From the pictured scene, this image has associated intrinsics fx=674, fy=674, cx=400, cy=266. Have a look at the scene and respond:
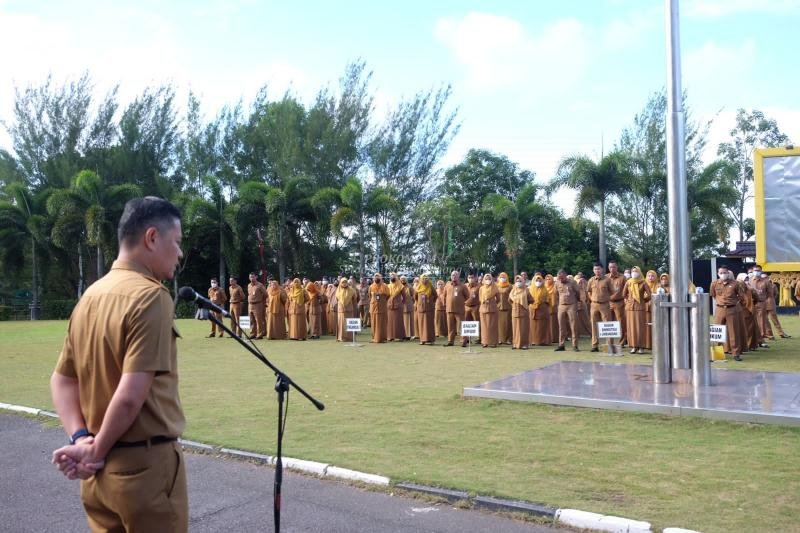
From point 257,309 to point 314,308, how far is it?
6.29ft

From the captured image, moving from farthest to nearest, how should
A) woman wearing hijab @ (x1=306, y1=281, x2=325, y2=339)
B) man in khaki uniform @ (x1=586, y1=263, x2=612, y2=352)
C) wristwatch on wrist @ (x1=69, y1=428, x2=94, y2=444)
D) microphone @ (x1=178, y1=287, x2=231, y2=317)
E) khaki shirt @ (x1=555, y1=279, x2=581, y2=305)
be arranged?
woman wearing hijab @ (x1=306, y1=281, x2=325, y2=339)
khaki shirt @ (x1=555, y1=279, x2=581, y2=305)
man in khaki uniform @ (x1=586, y1=263, x2=612, y2=352)
microphone @ (x1=178, y1=287, x2=231, y2=317)
wristwatch on wrist @ (x1=69, y1=428, x2=94, y2=444)

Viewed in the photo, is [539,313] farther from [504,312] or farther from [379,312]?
[379,312]

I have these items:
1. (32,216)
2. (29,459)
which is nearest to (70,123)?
(32,216)

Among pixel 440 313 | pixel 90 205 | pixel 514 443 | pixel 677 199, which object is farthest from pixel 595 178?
pixel 90 205

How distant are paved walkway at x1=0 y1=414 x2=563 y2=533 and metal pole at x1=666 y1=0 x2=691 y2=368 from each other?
5471mm

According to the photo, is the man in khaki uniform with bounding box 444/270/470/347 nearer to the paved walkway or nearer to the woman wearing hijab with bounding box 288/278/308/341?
the woman wearing hijab with bounding box 288/278/308/341

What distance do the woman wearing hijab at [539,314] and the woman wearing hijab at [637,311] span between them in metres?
2.64

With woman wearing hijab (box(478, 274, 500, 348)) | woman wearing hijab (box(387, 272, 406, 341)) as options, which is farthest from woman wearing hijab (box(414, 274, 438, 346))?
woman wearing hijab (box(478, 274, 500, 348))

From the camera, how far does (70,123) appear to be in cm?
3978

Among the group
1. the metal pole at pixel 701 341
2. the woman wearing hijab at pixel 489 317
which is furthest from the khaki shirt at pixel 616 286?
the metal pole at pixel 701 341

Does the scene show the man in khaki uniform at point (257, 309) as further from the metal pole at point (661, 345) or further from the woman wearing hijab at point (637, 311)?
the metal pole at point (661, 345)

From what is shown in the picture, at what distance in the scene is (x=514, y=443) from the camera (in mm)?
6844

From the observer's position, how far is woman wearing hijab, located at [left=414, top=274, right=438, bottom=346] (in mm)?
18750

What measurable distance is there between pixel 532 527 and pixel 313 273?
32.5 m
